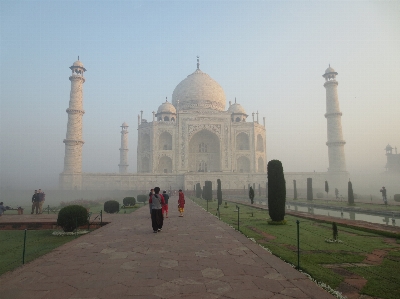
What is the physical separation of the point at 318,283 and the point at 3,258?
17.2 feet

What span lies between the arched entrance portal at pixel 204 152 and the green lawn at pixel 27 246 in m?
30.8

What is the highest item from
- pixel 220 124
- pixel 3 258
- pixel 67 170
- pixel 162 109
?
pixel 162 109

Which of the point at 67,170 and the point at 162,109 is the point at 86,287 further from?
the point at 162,109

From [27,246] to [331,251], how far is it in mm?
6186

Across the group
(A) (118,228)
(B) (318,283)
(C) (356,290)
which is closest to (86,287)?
(B) (318,283)

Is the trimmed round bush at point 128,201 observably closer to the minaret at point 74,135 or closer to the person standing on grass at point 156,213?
the person standing on grass at point 156,213

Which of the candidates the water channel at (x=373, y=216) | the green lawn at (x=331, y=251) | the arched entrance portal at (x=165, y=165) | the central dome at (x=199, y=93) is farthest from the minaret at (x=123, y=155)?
the green lawn at (x=331, y=251)

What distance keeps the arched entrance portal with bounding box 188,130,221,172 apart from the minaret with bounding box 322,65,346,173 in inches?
545

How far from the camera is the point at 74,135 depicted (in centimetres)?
3052

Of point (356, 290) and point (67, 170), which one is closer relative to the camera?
point (356, 290)

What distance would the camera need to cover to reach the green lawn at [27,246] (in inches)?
190

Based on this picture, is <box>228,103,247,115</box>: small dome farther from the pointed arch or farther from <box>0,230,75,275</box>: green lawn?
<box>0,230,75,275</box>: green lawn

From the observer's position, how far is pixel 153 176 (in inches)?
1258

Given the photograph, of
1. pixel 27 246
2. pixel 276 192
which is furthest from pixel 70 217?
pixel 276 192
